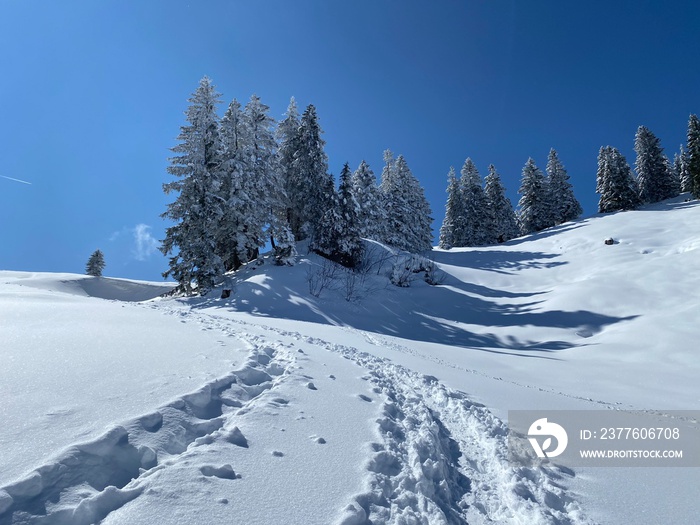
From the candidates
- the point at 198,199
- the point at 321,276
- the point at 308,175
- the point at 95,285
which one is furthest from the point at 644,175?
the point at 95,285

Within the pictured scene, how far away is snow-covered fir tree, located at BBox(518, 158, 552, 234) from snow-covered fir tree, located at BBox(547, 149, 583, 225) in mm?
813

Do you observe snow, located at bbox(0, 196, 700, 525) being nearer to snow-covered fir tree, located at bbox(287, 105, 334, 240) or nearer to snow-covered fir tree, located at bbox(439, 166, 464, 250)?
snow-covered fir tree, located at bbox(287, 105, 334, 240)

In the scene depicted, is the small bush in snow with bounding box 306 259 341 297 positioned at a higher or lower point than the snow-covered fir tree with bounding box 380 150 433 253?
lower

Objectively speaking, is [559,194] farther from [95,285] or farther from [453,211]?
[95,285]

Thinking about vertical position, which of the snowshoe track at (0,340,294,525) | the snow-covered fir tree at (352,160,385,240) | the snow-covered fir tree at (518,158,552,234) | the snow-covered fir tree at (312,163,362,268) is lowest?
the snowshoe track at (0,340,294,525)

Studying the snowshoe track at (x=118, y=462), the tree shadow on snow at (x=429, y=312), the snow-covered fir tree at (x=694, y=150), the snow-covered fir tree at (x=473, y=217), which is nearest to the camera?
the snowshoe track at (x=118, y=462)

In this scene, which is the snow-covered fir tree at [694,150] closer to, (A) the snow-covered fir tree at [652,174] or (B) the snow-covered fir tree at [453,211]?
(A) the snow-covered fir tree at [652,174]

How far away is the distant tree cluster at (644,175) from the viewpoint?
137ft

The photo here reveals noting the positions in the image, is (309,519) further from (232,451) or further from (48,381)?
(48,381)

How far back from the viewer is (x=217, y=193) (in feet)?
70.2

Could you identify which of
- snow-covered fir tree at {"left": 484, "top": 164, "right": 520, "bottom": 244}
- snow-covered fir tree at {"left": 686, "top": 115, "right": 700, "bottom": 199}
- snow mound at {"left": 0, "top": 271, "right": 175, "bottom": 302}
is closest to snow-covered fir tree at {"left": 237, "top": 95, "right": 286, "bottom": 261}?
snow mound at {"left": 0, "top": 271, "right": 175, "bottom": 302}

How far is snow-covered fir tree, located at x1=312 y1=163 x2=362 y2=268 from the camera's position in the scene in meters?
23.8

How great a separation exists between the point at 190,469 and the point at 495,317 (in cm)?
1720

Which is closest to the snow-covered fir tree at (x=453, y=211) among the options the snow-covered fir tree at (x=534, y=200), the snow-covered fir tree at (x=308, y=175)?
the snow-covered fir tree at (x=534, y=200)
